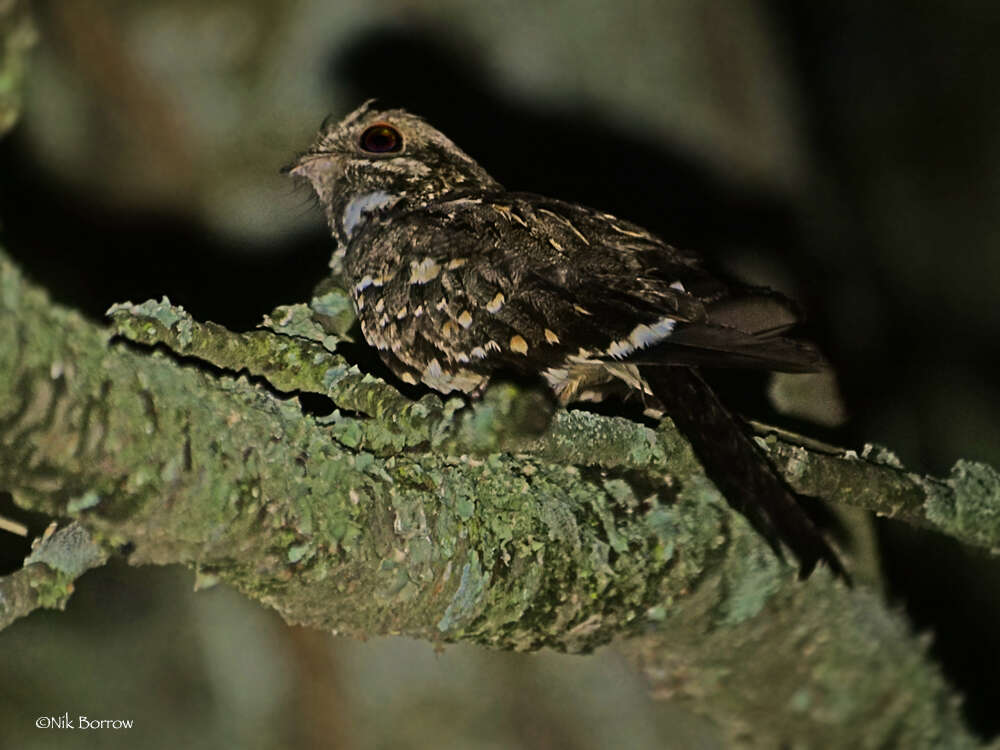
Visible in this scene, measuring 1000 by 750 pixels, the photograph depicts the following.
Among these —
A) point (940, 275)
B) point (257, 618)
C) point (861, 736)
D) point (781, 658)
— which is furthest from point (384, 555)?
point (940, 275)

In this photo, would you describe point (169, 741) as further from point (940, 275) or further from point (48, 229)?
point (940, 275)

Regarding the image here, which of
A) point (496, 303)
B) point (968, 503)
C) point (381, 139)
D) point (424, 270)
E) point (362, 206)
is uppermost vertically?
point (381, 139)

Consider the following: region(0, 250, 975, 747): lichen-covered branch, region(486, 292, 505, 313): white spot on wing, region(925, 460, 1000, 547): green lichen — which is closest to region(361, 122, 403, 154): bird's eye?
region(0, 250, 975, 747): lichen-covered branch

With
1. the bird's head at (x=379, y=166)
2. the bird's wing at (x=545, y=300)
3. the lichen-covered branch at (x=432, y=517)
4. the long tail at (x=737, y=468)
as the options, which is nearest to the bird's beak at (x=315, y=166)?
the bird's head at (x=379, y=166)

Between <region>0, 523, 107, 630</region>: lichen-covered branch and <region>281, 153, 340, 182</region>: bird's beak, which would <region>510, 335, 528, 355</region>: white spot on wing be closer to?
<region>0, 523, 107, 630</region>: lichen-covered branch

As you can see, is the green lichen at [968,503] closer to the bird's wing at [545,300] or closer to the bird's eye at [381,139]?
the bird's wing at [545,300]

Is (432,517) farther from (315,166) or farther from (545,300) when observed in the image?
(315,166)

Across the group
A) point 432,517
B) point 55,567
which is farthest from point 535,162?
point 55,567
